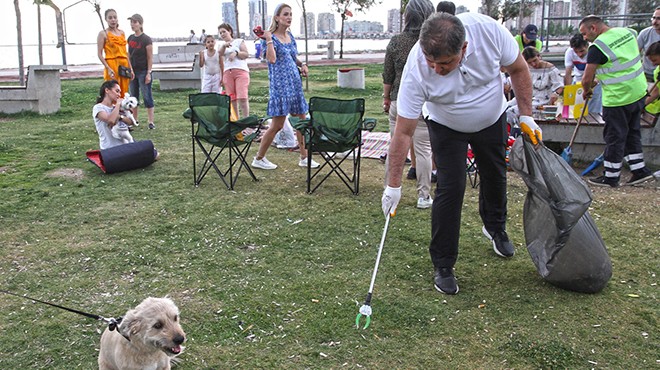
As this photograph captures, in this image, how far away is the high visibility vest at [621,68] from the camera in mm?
5477

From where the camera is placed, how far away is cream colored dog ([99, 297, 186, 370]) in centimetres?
239

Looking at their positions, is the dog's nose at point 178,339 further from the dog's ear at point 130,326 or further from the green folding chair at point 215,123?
the green folding chair at point 215,123

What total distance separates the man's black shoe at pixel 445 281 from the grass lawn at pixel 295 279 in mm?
47

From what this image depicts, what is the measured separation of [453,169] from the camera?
134 inches

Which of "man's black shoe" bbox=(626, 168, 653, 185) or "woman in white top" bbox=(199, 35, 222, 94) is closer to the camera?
"man's black shoe" bbox=(626, 168, 653, 185)

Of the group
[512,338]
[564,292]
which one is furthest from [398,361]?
[564,292]

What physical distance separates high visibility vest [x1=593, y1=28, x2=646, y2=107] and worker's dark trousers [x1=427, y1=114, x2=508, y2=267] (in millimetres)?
2532

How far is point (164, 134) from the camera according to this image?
8727 millimetres

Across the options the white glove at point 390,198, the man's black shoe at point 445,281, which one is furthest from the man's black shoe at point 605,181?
the white glove at point 390,198

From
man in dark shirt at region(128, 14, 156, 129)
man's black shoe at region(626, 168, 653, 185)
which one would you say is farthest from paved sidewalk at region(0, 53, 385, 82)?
man's black shoe at region(626, 168, 653, 185)

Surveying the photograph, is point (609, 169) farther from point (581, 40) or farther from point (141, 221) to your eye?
point (141, 221)

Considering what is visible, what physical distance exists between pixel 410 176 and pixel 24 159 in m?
4.76

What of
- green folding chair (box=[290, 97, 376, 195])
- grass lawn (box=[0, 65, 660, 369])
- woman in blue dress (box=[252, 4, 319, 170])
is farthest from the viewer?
woman in blue dress (box=[252, 4, 319, 170])

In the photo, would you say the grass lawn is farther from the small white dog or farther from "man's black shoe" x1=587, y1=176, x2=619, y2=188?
the small white dog
